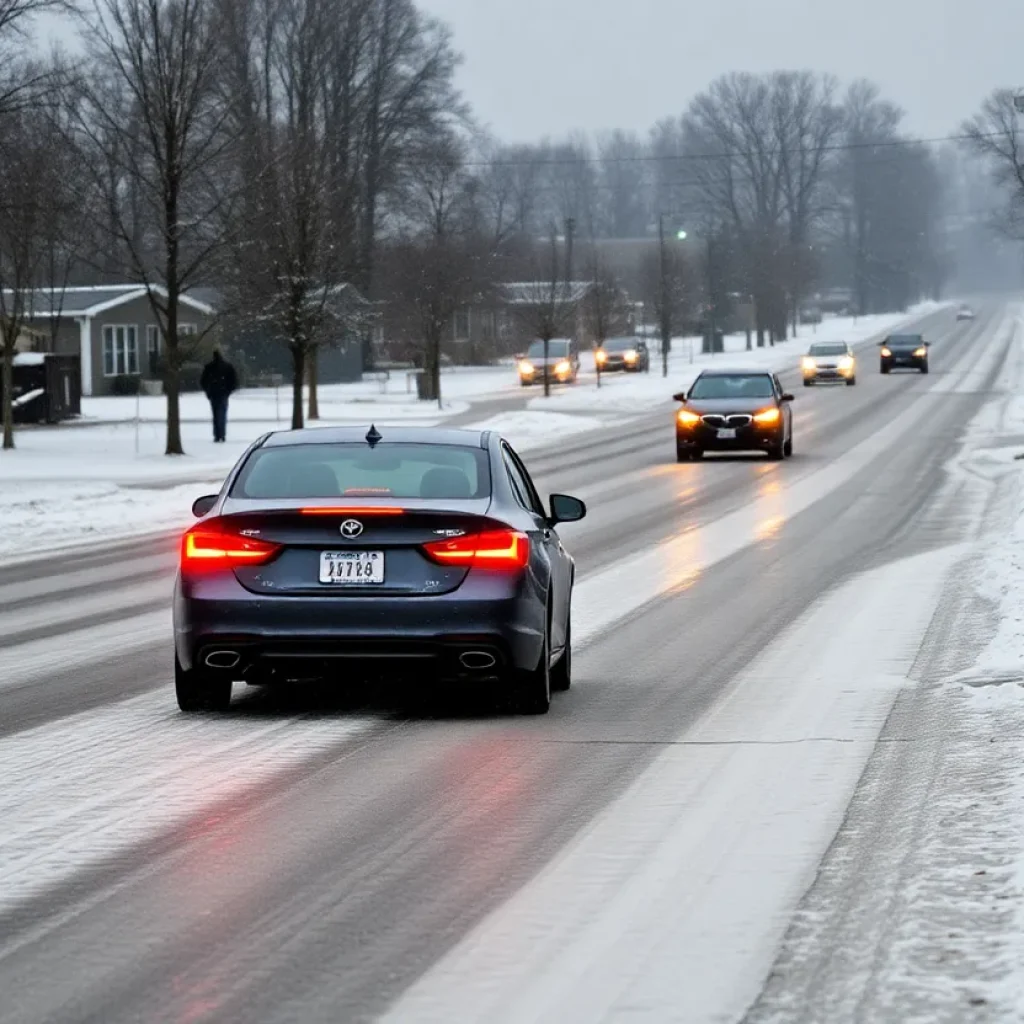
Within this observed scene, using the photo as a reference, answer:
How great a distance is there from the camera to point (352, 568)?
1004cm

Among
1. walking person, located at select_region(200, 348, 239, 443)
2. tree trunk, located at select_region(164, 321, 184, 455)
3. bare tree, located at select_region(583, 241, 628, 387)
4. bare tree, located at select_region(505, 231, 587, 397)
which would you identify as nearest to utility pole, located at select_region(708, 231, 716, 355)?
bare tree, located at select_region(583, 241, 628, 387)

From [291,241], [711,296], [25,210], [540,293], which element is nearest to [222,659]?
[25,210]

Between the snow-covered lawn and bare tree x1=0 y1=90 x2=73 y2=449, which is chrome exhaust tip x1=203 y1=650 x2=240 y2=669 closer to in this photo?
the snow-covered lawn

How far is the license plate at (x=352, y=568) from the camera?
10.0m

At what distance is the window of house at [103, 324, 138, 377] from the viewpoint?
70062mm

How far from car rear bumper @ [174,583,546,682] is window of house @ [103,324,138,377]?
60.9 metres

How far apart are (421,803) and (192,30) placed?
2981 cm

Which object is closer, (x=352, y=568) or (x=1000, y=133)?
(x=352, y=568)

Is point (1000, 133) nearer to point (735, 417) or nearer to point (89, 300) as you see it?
point (89, 300)

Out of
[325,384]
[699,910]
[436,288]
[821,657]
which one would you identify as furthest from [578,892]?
[325,384]

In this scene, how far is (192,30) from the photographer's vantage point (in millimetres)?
36312

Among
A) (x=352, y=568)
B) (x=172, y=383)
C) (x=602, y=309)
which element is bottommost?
(x=172, y=383)

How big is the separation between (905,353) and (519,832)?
224 ft

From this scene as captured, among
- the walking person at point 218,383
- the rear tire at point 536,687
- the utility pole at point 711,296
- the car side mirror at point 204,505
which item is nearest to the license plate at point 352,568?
the rear tire at point 536,687
